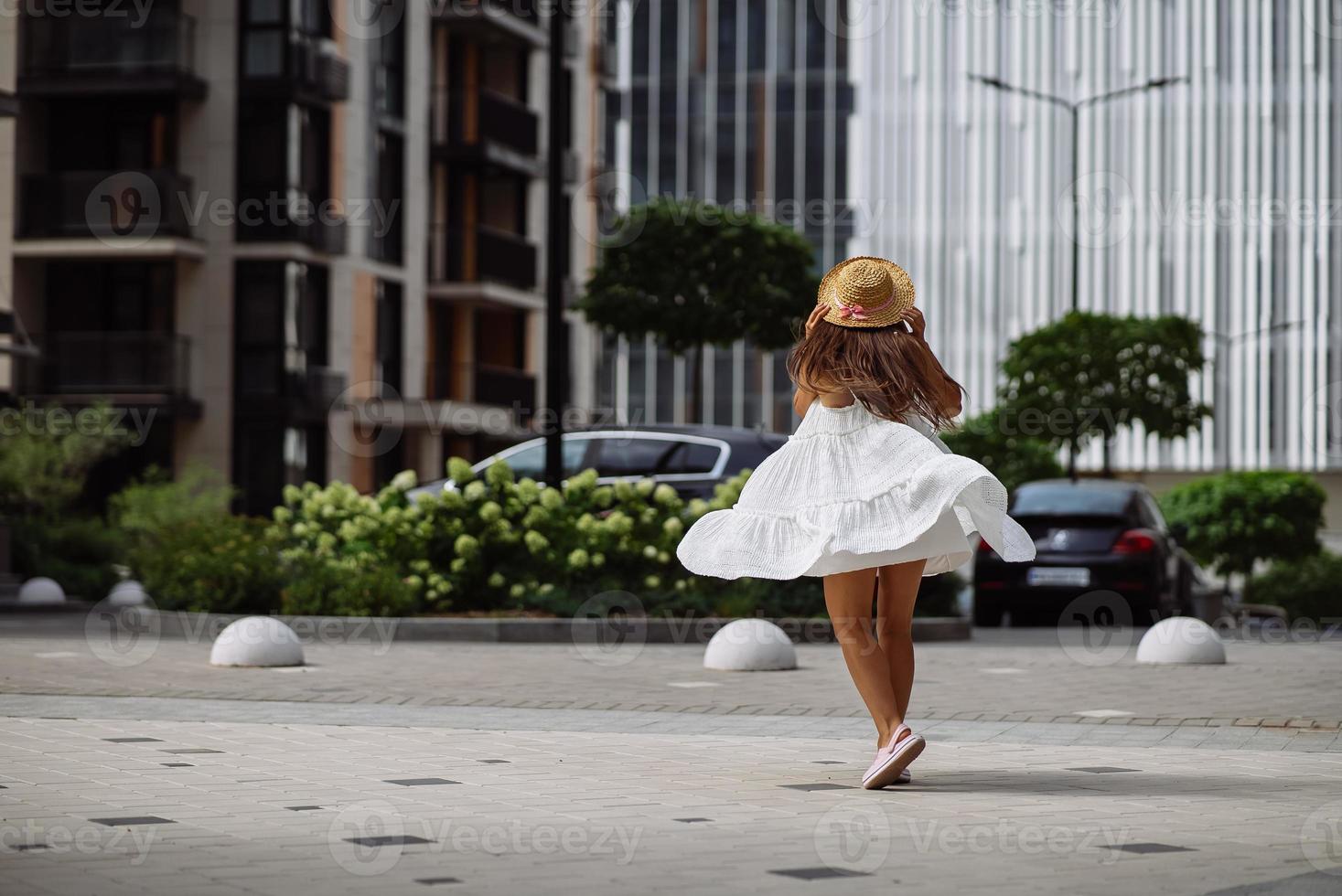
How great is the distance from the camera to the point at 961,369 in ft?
226

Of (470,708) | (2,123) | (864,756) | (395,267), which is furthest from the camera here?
(395,267)

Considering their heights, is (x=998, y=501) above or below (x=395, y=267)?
below

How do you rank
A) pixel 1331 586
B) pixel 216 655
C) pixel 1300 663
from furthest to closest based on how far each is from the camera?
pixel 1331 586 < pixel 1300 663 < pixel 216 655

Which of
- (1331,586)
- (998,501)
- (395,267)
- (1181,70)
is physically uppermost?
(1181,70)

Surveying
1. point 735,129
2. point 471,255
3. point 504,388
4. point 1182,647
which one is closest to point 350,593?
point 1182,647

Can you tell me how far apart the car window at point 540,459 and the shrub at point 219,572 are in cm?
276

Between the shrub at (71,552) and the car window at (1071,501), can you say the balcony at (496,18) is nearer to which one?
the shrub at (71,552)

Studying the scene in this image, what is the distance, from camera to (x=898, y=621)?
7.68 m

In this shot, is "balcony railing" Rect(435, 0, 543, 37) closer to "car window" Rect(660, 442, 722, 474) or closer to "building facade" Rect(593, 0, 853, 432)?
"building facade" Rect(593, 0, 853, 432)

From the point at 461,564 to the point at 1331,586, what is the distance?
23.7 m

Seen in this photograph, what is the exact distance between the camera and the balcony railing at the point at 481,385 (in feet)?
148

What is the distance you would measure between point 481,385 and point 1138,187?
29481mm

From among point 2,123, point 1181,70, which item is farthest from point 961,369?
point 2,123

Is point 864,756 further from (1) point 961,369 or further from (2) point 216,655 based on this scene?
(1) point 961,369
